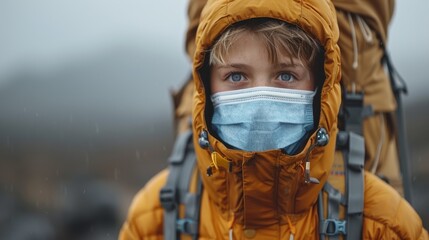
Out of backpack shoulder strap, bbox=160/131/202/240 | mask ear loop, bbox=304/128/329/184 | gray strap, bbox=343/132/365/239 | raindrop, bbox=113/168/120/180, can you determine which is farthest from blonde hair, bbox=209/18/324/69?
raindrop, bbox=113/168/120/180

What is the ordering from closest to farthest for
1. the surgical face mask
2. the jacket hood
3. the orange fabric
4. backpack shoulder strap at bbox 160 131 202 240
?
the jacket hood
the surgical face mask
backpack shoulder strap at bbox 160 131 202 240
the orange fabric

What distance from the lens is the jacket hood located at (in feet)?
8.04

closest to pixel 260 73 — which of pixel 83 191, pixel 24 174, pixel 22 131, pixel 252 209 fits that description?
pixel 252 209

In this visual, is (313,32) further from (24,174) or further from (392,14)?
(24,174)

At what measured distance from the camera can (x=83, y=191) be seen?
939cm

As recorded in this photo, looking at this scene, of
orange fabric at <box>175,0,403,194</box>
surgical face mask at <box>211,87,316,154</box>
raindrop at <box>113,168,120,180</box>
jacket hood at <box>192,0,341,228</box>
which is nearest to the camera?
jacket hood at <box>192,0,341,228</box>

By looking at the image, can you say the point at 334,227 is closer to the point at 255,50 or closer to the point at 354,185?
the point at 354,185

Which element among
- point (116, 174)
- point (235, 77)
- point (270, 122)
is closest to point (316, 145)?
point (270, 122)

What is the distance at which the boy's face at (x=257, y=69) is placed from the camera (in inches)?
99.2

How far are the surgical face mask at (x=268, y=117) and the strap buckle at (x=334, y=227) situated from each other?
0.37 metres

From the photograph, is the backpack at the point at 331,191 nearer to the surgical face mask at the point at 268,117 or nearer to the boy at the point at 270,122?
the boy at the point at 270,122

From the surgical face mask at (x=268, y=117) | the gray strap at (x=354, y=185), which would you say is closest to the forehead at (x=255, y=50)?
the surgical face mask at (x=268, y=117)

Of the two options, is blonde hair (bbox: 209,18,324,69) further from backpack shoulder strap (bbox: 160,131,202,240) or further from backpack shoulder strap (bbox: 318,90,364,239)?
backpack shoulder strap (bbox: 160,131,202,240)

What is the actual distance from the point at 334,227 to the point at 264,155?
0.50m
